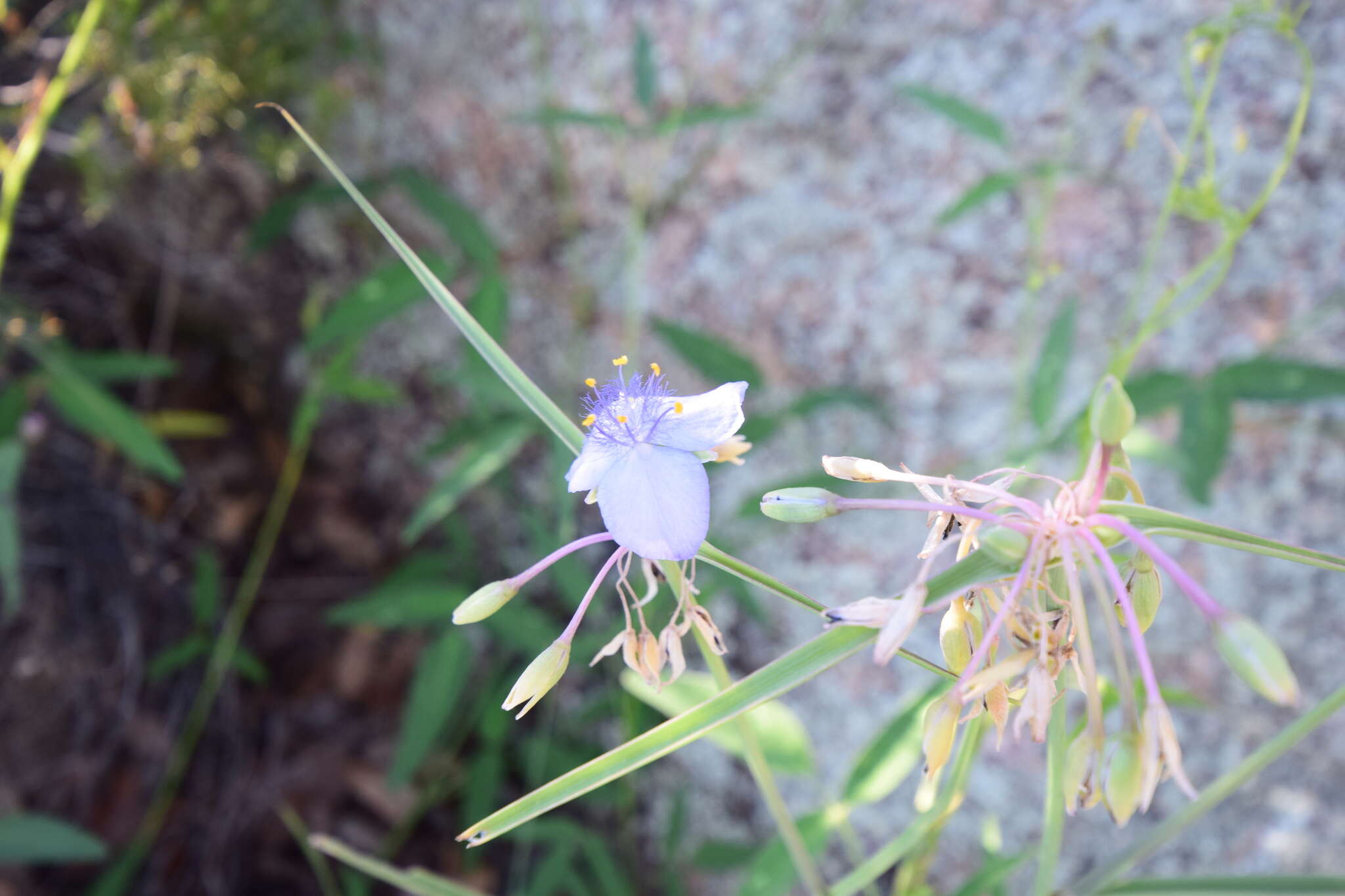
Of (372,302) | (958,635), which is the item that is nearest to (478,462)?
(372,302)

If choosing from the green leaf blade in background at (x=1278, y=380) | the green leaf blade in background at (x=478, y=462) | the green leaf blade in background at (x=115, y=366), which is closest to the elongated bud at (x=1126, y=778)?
the green leaf blade in background at (x=1278, y=380)

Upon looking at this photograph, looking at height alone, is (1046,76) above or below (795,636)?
above

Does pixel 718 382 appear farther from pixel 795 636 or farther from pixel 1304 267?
pixel 1304 267

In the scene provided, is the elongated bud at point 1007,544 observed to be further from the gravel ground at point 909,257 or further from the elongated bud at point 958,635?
the gravel ground at point 909,257

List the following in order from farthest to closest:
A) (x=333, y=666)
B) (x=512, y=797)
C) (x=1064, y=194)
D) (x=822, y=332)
A: 1. (x=333, y=666)
2. (x=512, y=797)
3. (x=822, y=332)
4. (x=1064, y=194)

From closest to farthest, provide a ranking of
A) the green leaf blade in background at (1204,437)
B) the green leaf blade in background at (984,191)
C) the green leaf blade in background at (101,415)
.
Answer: the green leaf blade in background at (1204,437) → the green leaf blade in background at (984,191) → the green leaf blade in background at (101,415)

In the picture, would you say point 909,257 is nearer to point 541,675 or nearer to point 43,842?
point 541,675

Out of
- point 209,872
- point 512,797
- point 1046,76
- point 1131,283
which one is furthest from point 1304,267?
point 209,872
